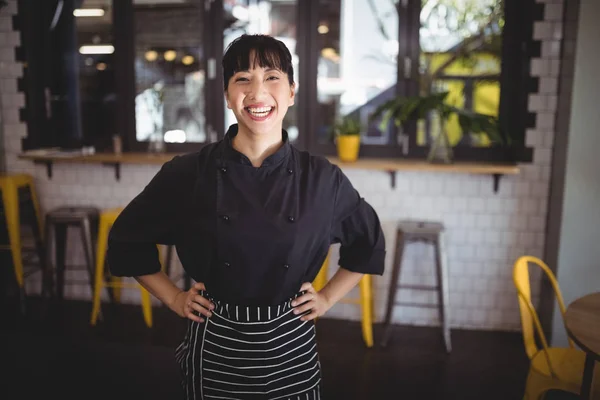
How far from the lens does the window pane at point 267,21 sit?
4.07 m

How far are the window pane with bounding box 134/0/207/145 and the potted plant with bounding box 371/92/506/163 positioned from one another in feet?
4.63

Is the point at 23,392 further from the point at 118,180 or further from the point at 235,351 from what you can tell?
the point at 235,351

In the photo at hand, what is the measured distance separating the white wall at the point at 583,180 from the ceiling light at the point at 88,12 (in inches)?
131

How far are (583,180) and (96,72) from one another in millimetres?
3517

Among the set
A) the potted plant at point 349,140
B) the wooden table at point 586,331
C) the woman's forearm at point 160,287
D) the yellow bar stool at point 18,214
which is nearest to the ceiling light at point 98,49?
the yellow bar stool at point 18,214

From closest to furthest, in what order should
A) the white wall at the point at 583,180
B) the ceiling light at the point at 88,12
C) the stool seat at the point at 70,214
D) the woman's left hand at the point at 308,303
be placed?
the woman's left hand at the point at 308,303 → the white wall at the point at 583,180 → the stool seat at the point at 70,214 → the ceiling light at the point at 88,12

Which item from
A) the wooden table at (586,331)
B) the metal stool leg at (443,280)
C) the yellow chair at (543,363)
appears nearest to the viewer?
the wooden table at (586,331)

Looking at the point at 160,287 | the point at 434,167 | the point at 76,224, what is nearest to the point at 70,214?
the point at 76,224

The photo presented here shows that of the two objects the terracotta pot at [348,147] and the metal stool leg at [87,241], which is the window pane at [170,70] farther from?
the terracotta pot at [348,147]

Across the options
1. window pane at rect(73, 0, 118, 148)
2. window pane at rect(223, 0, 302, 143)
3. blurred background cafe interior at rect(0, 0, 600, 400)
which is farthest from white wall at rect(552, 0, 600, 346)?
window pane at rect(73, 0, 118, 148)

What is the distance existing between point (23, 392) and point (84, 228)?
1225 mm

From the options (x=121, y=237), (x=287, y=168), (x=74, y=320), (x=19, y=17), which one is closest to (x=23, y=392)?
(x=74, y=320)

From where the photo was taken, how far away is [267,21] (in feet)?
13.4

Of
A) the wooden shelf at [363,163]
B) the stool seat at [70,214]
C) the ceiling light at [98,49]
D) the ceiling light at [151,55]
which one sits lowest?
the stool seat at [70,214]
